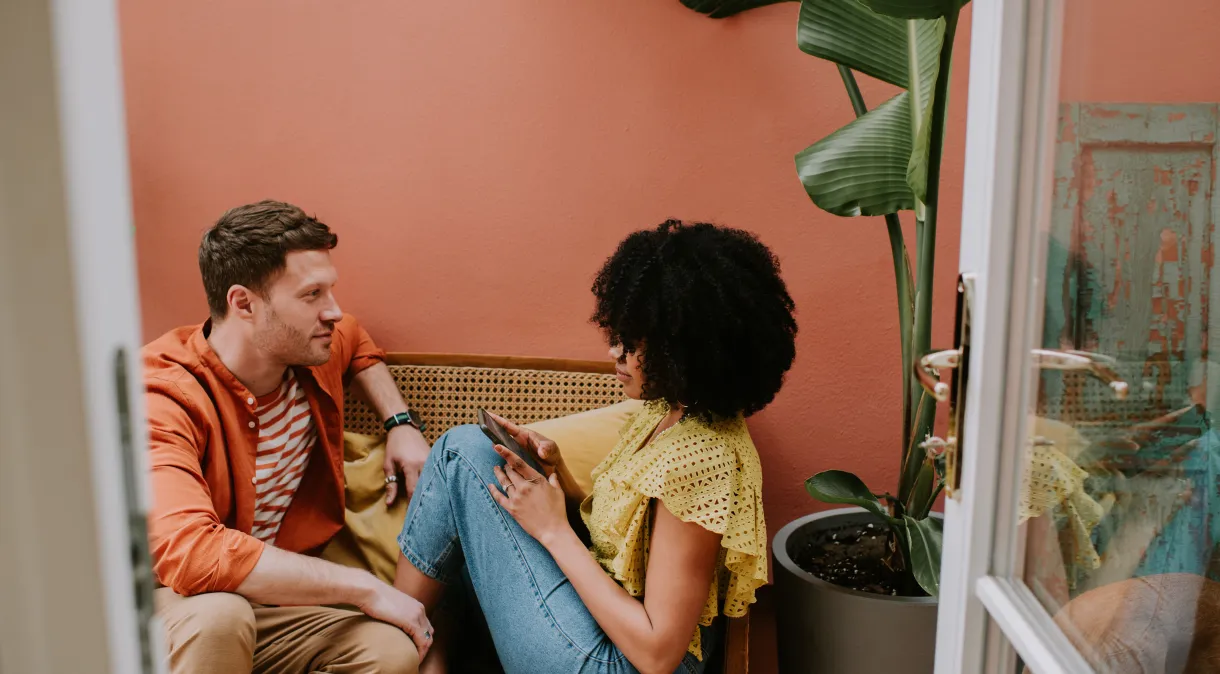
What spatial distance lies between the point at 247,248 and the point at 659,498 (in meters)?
0.92

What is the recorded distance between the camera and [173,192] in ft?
6.61

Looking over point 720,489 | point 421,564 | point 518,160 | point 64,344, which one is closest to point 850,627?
point 720,489

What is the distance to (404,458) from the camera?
70.3 inches

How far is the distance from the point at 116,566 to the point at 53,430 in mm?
83

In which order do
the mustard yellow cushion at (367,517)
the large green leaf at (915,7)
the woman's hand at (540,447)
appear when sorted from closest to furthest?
1. the large green leaf at (915,7)
2. the woman's hand at (540,447)
3. the mustard yellow cushion at (367,517)

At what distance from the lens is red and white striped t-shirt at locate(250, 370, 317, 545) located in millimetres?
1640

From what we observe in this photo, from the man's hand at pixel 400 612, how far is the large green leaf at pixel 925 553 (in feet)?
2.61

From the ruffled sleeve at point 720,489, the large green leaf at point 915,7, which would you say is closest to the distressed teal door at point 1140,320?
the large green leaf at point 915,7

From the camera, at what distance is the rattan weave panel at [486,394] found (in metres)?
1.91

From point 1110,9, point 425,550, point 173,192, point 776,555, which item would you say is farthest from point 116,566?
point 173,192

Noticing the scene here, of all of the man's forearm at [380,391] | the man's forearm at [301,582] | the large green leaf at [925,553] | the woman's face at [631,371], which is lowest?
the man's forearm at [301,582]

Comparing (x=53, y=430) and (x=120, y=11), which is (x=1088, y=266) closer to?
(x=53, y=430)

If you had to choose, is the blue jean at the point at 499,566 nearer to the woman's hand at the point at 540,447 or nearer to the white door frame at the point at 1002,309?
the woman's hand at the point at 540,447

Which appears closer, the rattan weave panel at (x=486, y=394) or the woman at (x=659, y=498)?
the woman at (x=659, y=498)
